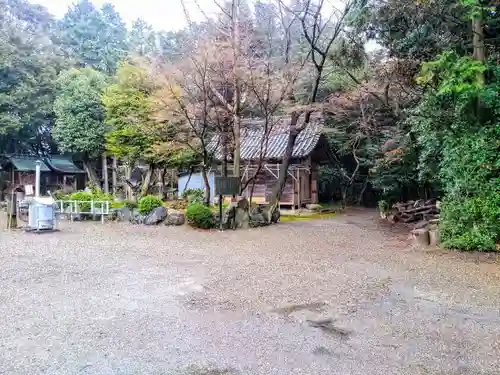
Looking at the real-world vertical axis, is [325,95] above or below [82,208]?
above

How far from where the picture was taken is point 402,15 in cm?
987

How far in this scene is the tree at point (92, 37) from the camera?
3128 centimetres

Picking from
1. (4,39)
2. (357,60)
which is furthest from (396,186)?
(4,39)

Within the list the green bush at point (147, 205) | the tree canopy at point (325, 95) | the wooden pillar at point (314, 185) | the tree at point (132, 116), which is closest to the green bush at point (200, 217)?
the green bush at point (147, 205)

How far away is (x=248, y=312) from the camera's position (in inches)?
169

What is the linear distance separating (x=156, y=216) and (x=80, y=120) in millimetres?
11133

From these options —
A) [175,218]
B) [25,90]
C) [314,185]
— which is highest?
[25,90]

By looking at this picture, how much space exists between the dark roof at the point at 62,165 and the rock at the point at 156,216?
43.3ft

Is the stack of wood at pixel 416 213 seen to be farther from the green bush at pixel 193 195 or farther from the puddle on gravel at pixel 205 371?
the puddle on gravel at pixel 205 371

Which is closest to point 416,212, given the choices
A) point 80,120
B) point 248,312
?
point 248,312

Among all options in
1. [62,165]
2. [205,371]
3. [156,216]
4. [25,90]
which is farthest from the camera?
[62,165]

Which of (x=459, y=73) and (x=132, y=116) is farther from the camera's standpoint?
(x=132, y=116)

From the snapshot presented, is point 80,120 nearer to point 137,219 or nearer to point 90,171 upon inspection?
point 90,171

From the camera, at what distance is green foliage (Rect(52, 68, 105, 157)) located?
20969 millimetres
